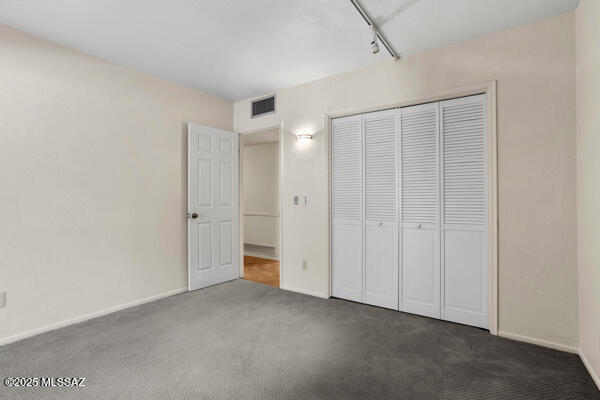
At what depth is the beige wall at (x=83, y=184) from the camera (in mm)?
2480

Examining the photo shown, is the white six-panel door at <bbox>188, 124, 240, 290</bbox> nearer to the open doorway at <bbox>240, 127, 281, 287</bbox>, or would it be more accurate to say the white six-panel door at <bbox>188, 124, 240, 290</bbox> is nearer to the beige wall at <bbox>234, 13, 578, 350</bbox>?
the open doorway at <bbox>240, 127, 281, 287</bbox>

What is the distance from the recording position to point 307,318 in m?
2.92

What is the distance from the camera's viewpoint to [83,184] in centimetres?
287

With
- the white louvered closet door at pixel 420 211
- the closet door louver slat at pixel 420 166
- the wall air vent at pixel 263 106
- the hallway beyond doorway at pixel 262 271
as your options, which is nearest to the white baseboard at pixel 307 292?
the hallway beyond doorway at pixel 262 271

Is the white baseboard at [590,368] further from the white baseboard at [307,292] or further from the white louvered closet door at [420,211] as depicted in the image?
the white baseboard at [307,292]

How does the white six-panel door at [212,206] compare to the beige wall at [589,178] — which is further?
the white six-panel door at [212,206]

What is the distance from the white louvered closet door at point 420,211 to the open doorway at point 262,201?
2889mm

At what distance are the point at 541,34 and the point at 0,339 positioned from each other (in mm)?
4890

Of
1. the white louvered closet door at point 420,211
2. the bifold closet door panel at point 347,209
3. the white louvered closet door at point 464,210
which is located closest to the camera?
the white louvered closet door at point 464,210

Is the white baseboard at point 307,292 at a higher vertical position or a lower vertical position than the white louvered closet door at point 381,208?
lower

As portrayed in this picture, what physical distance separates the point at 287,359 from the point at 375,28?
2.61 metres

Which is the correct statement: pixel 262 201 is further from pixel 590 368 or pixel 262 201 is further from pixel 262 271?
pixel 590 368

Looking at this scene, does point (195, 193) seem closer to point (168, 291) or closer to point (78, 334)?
point (168, 291)

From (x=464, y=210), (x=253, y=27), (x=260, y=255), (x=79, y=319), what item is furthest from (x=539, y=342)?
(x=260, y=255)
